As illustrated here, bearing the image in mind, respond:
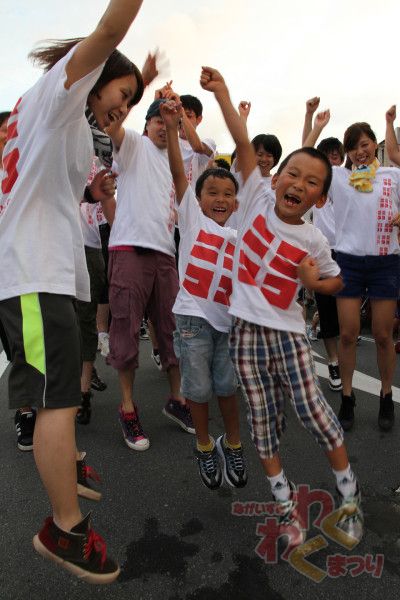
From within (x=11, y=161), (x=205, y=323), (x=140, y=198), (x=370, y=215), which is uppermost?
(x=11, y=161)

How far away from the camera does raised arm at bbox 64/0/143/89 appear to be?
4.44 ft

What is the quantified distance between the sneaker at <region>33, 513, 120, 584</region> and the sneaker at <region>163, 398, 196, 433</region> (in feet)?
4.88

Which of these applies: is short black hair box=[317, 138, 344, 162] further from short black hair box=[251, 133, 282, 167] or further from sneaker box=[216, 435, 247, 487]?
sneaker box=[216, 435, 247, 487]

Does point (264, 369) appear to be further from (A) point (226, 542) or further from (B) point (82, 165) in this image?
(B) point (82, 165)

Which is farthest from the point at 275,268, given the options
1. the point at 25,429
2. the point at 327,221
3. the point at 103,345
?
the point at 103,345

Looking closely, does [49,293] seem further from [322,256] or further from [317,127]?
[317,127]

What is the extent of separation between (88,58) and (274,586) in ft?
5.97

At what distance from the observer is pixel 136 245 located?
2.82 m

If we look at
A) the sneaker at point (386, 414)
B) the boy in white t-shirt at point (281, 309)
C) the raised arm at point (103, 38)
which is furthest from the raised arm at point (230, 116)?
the sneaker at point (386, 414)

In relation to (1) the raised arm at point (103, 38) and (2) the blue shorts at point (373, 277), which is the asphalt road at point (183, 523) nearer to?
(2) the blue shorts at point (373, 277)

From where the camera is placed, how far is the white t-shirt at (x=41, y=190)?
1.47 meters

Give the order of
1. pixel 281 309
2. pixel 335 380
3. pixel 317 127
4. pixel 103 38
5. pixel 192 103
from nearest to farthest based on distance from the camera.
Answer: pixel 103 38, pixel 281 309, pixel 317 127, pixel 335 380, pixel 192 103

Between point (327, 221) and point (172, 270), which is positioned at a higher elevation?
point (327, 221)

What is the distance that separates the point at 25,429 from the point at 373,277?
7.74 feet
